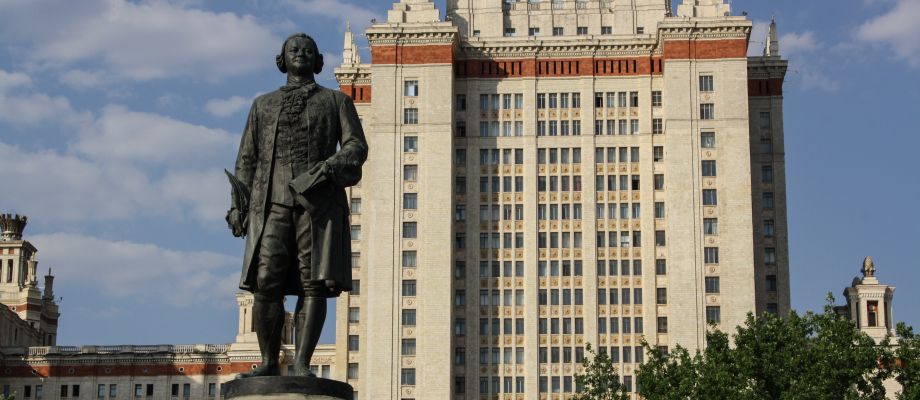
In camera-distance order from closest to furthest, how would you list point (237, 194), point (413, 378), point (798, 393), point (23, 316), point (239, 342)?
point (237, 194) → point (798, 393) → point (413, 378) → point (239, 342) → point (23, 316)

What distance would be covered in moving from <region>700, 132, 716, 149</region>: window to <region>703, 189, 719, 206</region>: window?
312cm

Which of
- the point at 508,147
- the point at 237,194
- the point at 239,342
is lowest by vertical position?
the point at 237,194

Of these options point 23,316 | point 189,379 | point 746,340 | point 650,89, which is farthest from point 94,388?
point 746,340

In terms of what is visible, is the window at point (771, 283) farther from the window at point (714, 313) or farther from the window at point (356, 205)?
the window at point (356, 205)

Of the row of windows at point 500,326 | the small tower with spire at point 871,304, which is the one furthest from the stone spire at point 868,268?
the row of windows at point 500,326

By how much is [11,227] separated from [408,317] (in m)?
50.3

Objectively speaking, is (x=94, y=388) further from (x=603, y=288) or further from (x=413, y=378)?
(x=603, y=288)

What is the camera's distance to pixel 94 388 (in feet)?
414

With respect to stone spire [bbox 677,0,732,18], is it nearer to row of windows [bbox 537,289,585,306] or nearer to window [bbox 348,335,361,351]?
row of windows [bbox 537,289,585,306]

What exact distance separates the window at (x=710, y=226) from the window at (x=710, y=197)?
44.2 inches

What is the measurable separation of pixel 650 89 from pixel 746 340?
44.5 m

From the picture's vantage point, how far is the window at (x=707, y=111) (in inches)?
4414

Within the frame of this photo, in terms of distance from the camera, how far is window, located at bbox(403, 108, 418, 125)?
11350 centimetres

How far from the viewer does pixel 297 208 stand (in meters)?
21.0
